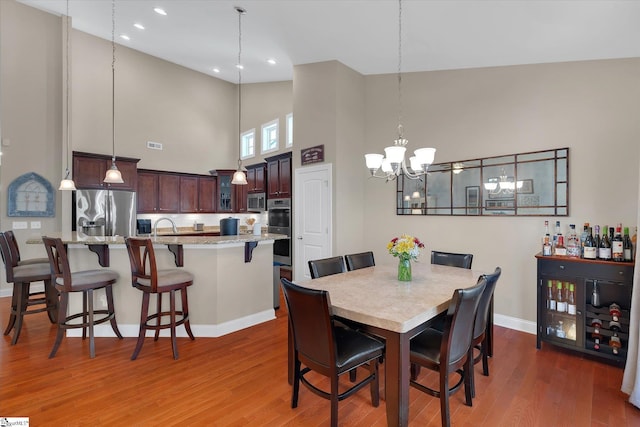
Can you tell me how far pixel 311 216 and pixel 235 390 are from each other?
2934 mm

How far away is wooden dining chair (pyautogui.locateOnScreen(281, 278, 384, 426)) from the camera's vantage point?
1.76 metres

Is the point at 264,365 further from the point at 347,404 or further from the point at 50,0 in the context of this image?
the point at 50,0

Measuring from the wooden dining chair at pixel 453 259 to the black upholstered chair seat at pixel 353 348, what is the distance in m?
1.62

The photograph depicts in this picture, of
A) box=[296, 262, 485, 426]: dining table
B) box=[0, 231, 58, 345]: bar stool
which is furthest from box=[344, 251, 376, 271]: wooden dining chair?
box=[0, 231, 58, 345]: bar stool

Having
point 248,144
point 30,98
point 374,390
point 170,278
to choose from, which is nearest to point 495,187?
point 374,390

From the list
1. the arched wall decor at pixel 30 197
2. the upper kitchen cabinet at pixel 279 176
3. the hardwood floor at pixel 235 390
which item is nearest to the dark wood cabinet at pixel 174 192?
the arched wall decor at pixel 30 197

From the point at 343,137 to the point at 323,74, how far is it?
1030mm

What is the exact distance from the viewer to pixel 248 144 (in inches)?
316

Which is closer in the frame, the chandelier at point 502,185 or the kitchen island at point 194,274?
the kitchen island at point 194,274

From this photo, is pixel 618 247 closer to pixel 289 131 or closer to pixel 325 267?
pixel 325 267

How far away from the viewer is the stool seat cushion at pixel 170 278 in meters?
2.87

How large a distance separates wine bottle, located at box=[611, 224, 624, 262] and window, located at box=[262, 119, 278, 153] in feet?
19.9

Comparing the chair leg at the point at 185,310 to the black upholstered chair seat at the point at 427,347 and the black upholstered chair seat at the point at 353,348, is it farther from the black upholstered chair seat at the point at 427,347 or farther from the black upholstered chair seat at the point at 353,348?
the black upholstered chair seat at the point at 427,347

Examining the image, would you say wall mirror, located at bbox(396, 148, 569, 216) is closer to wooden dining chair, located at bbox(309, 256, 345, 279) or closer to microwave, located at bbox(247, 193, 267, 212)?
wooden dining chair, located at bbox(309, 256, 345, 279)
